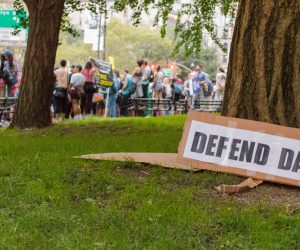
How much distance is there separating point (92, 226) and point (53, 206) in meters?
0.55

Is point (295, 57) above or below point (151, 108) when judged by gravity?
above

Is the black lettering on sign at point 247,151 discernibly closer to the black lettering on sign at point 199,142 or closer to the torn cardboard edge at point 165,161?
the torn cardboard edge at point 165,161

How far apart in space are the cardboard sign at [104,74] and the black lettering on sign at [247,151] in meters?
15.2

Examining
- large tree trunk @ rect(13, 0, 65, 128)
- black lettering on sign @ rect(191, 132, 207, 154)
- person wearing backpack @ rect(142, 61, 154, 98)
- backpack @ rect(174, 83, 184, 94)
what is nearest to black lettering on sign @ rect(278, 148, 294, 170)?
black lettering on sign @ rect(191, 132, 207, 154)

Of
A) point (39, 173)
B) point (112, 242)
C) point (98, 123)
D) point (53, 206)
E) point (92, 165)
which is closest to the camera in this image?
point (112, 242)

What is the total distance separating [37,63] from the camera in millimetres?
14336

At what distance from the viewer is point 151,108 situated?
24016 mm

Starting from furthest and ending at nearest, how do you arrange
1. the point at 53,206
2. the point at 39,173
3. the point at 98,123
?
the point at 98,123, the point at 39,173, the point at 53,206

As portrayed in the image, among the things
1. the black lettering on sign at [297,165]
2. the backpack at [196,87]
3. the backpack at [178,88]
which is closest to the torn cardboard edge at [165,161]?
the black lettering on sign at [297,165]

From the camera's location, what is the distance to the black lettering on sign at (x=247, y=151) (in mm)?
6105

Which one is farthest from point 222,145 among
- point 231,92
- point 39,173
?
point 39,173

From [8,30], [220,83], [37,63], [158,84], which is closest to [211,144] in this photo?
[37,63]

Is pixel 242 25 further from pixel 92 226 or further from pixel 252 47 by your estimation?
pixel 92 226

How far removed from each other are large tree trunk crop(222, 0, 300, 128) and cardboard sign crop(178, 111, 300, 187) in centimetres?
24
